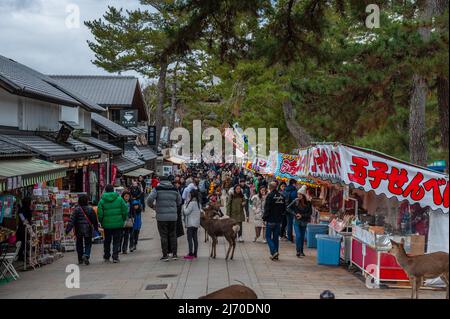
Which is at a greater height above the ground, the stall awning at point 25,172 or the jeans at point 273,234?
the stall awning at point 25,172

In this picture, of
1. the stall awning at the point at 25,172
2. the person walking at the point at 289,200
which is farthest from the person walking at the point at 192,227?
the person walking at the point at 289,200

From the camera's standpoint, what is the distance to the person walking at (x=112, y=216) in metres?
12.7

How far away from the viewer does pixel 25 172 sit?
11602 mm

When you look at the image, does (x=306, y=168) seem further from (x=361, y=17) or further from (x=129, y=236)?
(x=129, y=236)

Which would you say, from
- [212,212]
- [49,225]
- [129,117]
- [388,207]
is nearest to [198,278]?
[212,212]

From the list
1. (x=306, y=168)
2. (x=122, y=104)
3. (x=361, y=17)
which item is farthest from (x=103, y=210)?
(x=122, y=104)

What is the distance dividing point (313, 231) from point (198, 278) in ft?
19.0

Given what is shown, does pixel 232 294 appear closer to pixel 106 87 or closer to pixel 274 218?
pixel 274 218

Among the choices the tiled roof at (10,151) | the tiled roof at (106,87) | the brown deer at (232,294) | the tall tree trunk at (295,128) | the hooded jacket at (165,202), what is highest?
the tiled roof at (106,87)

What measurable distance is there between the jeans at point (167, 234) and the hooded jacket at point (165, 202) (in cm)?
18

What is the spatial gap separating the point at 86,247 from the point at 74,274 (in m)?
1.62

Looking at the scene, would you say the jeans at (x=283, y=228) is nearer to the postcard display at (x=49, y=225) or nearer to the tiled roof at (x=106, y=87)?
the postcard display at (x=49, y=225)

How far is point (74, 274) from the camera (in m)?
11.4

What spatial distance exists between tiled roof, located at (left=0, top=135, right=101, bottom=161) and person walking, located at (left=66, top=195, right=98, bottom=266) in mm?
3196
